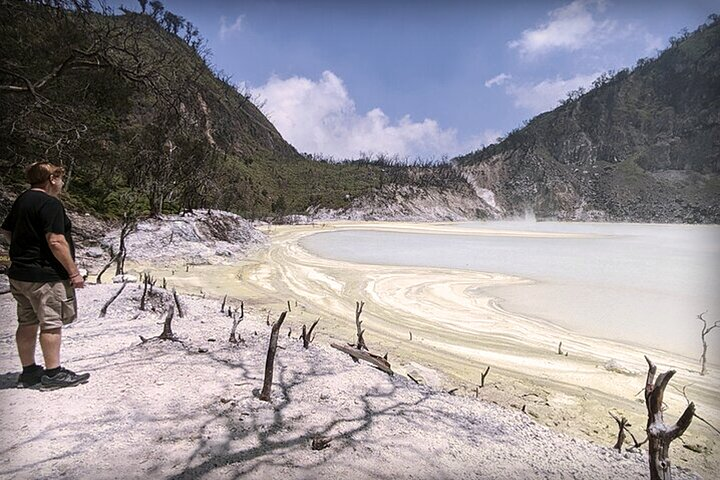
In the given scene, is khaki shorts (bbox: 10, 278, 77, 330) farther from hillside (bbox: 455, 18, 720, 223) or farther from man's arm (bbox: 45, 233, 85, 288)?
hillside (bbox: 455, 18, 720, 223)

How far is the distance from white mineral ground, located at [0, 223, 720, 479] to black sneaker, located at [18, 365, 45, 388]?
97 mm

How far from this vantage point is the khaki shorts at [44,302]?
2.79 metres

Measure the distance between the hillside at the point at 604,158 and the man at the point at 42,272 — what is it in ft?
282

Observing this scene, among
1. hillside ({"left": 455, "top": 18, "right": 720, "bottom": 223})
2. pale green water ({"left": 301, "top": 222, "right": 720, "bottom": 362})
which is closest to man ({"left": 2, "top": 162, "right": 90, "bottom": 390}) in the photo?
pale green water ({"left": 301, "top": 222, "right": 720, "bottom": 362})

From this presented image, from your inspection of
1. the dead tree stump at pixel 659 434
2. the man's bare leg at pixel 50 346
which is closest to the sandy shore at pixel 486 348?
the dead tree stump at pixel 659 434

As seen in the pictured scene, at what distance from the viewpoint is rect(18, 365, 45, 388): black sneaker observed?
2914 mm

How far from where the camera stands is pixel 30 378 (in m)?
2.92

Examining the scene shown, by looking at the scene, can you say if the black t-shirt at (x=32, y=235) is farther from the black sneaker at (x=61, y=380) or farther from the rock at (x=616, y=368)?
the rock at (x=616, y=368)

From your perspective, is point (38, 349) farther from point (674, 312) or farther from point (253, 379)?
point (674, 312)

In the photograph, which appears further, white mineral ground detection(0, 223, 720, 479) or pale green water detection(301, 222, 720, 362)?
pale green water detection(301, 222, 720, 362)

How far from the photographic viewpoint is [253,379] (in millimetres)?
3650

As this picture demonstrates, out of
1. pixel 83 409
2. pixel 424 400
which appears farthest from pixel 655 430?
pixel 83 409

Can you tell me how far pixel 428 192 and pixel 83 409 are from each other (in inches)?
2786

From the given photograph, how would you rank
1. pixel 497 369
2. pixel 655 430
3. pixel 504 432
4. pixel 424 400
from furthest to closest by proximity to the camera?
pixel 497 369
pixel 424 400
pixel 504 432
pixel 655 430
